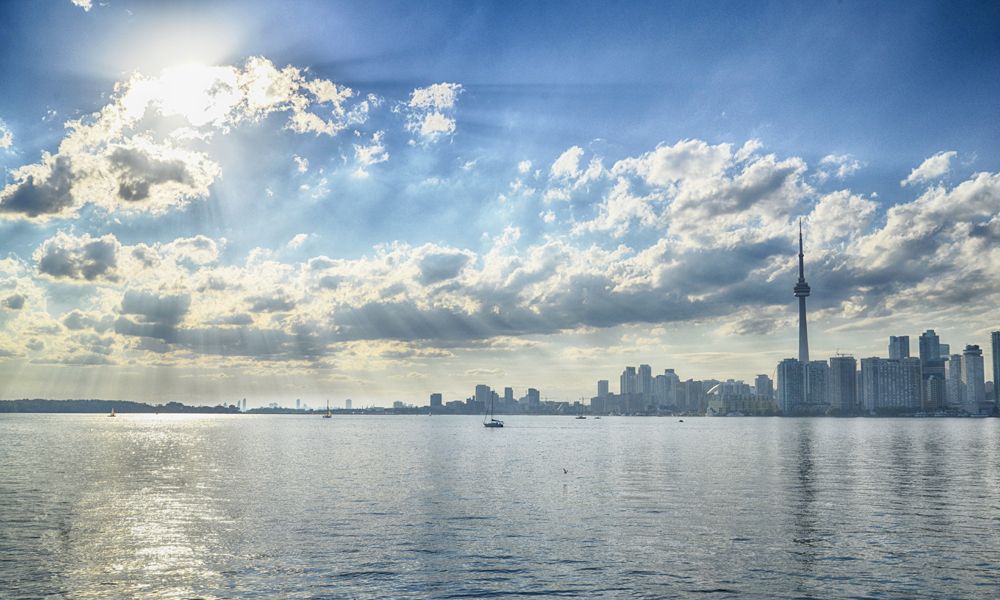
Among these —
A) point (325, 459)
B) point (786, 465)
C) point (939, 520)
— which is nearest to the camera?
point (939, 520)

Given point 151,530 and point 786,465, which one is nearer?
point 151,530

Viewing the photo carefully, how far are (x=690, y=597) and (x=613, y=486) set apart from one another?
53610mm

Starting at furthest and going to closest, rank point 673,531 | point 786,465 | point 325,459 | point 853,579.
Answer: point 325,459, point 786,465, point 673,531, point 853,579

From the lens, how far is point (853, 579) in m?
47.2

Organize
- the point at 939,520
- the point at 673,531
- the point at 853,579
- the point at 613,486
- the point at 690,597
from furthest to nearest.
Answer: the point at 613,486, the point at 939,520, the point at 673,531, the point at 853,579, the point at 690,597

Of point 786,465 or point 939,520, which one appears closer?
point 939,520

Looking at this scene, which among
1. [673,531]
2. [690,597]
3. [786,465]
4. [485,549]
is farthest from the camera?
[786,465]

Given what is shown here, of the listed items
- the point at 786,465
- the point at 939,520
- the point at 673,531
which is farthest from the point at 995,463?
the point at 673,531

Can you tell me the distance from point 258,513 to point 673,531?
40.2 meters

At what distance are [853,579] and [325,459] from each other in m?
117

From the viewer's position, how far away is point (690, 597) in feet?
141

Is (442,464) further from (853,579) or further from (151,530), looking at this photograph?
(853,579)

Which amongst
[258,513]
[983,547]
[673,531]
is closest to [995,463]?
[983,547]

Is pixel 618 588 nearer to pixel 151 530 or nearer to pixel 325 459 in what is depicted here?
pixel 151 530
